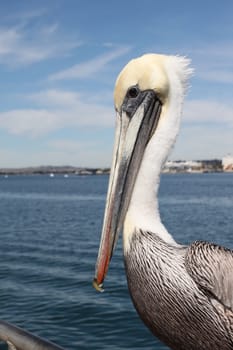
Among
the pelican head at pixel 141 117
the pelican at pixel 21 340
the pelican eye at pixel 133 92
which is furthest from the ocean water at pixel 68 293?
the pelican eye at pixel 133 92

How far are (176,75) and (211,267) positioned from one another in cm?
120

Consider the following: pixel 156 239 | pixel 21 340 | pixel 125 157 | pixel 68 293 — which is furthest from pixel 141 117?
pixel 68 293

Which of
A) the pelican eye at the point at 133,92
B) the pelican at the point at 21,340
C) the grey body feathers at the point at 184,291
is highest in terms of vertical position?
the pelican eye at the point at 133,92

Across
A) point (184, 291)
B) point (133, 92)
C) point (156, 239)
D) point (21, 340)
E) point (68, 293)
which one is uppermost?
point (133, 92)

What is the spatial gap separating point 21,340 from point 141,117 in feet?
4.78

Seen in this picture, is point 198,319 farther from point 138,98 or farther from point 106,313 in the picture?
point 106,313

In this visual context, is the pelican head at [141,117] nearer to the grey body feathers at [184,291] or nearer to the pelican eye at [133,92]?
the pelican eye at [133,92]

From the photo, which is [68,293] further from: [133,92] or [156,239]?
[133,92]

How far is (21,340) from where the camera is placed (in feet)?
8.93

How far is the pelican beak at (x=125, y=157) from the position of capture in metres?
3.02

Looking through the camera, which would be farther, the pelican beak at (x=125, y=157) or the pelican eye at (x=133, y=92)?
the pelican eye at (x=133, y=92)

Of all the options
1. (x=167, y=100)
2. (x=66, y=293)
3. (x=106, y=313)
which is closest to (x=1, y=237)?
(x=66, y=293)

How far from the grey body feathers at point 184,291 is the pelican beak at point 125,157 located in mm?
197

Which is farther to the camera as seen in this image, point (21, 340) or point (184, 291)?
point (184, 291)
